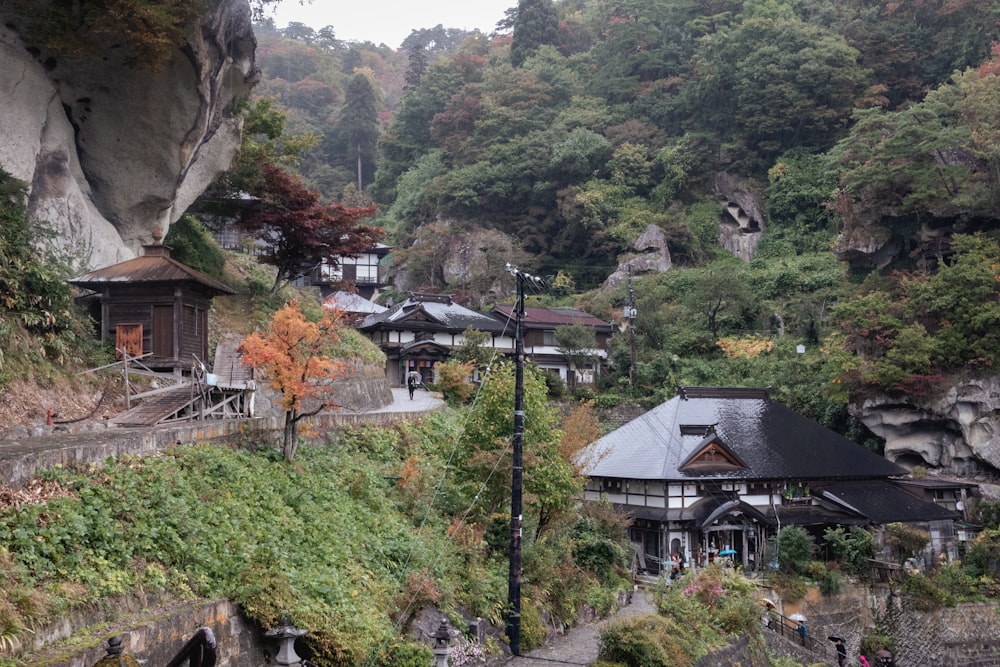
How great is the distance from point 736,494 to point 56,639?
23.5 meters

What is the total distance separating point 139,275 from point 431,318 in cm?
2686

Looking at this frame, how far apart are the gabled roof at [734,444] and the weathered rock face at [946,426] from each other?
372cm

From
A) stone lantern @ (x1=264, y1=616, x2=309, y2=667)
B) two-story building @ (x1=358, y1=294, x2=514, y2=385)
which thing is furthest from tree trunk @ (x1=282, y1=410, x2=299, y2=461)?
two-story building @ (x1=358, y1=294, x2=514, y2=385)

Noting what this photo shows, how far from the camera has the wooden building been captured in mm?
20641

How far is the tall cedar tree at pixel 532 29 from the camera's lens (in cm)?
7469

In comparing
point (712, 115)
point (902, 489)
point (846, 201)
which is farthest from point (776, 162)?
point (902, 489)

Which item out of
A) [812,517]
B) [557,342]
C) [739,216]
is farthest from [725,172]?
[812,517]

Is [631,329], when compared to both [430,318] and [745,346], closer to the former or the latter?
[745,346]

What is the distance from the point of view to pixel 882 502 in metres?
29.3

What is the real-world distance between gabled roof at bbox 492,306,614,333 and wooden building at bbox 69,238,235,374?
2950cm

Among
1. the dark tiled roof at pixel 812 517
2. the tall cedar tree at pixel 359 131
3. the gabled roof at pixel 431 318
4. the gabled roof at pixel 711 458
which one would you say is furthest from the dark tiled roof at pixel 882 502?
the tall cedar tree at pixel 359 131

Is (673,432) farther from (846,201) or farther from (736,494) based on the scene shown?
(846,201)

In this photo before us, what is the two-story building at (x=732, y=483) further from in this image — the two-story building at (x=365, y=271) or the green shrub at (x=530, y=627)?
the two-story building at (x=365, y=271)

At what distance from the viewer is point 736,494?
93.5 ft
